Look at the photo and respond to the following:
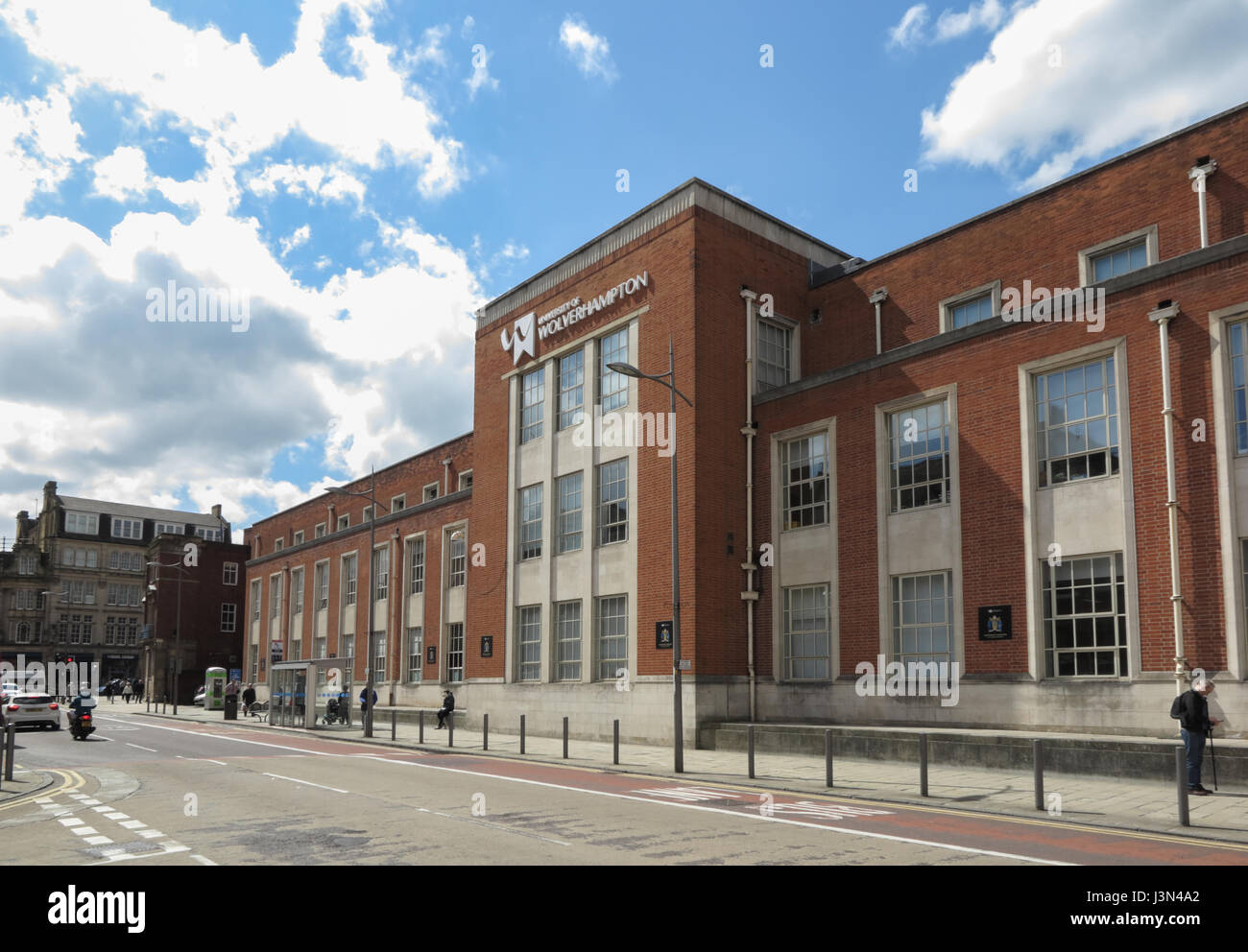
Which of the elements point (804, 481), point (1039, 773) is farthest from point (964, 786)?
point (804, 481)

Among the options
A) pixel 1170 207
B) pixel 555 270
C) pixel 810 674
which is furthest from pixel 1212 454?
pixel 555 270

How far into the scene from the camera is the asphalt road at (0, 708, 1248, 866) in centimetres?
1003

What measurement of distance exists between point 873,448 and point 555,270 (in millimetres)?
13245

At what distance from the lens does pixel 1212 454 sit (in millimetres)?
18547

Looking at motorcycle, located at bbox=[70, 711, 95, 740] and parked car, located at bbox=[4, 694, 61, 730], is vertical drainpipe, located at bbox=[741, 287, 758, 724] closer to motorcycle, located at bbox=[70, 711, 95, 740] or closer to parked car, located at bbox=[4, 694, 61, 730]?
motorcycle, located at bbox=[70, 711, 95, 740]

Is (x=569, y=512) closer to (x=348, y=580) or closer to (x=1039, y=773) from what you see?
(x=1039, y=773)

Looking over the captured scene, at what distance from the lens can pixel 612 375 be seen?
30.4 m

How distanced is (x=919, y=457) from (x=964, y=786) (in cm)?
964

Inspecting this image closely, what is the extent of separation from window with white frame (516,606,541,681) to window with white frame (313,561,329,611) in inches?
995

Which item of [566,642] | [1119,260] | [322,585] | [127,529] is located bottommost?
[566,642]
